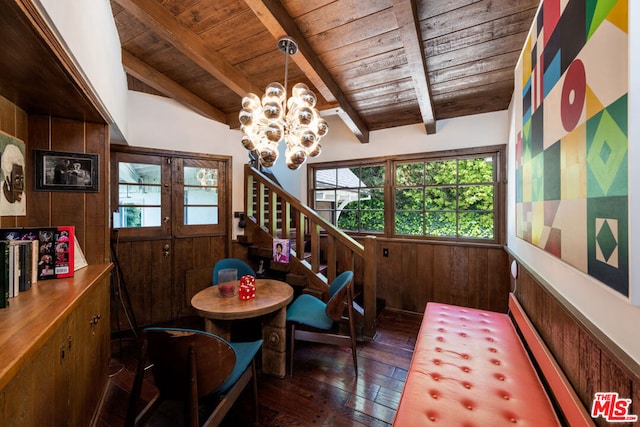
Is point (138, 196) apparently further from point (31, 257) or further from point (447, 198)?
point (447, 198)

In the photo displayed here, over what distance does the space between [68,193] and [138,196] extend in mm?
1408

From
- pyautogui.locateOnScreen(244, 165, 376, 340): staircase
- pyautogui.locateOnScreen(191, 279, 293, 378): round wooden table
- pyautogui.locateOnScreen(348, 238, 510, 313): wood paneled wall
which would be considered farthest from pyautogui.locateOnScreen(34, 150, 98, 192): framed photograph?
pyautogui.locateOnScreen(348, 238, 510, 313): wood paneled wall

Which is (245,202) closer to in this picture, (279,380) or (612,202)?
(279,380)

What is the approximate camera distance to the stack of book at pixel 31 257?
1.13 m

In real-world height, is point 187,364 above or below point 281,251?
below

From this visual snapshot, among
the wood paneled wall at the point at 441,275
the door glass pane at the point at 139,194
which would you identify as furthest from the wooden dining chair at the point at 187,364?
the wood paneled wall at the point at 441,275

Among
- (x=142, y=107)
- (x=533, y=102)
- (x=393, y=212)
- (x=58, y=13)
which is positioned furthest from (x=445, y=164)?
(x=142, y=107)

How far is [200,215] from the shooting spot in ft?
11.4

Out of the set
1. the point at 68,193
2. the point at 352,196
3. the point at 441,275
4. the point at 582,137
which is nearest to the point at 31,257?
the point at 68,193

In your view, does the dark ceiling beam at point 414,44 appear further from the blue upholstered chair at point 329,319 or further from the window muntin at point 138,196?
the window muntin at point 138,196

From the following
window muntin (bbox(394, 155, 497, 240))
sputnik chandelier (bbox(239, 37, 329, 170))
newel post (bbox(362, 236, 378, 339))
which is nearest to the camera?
sputnik chandelier (bbox(239, 37, 329, 170))

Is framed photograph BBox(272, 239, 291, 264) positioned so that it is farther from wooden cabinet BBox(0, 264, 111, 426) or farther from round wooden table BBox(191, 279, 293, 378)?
wooden cabinet BBox(0, 264, 111, 426)

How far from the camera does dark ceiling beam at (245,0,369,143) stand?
6.15 feet

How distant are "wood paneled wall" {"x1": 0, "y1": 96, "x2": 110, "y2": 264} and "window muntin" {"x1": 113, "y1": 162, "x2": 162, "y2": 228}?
1.26 m
